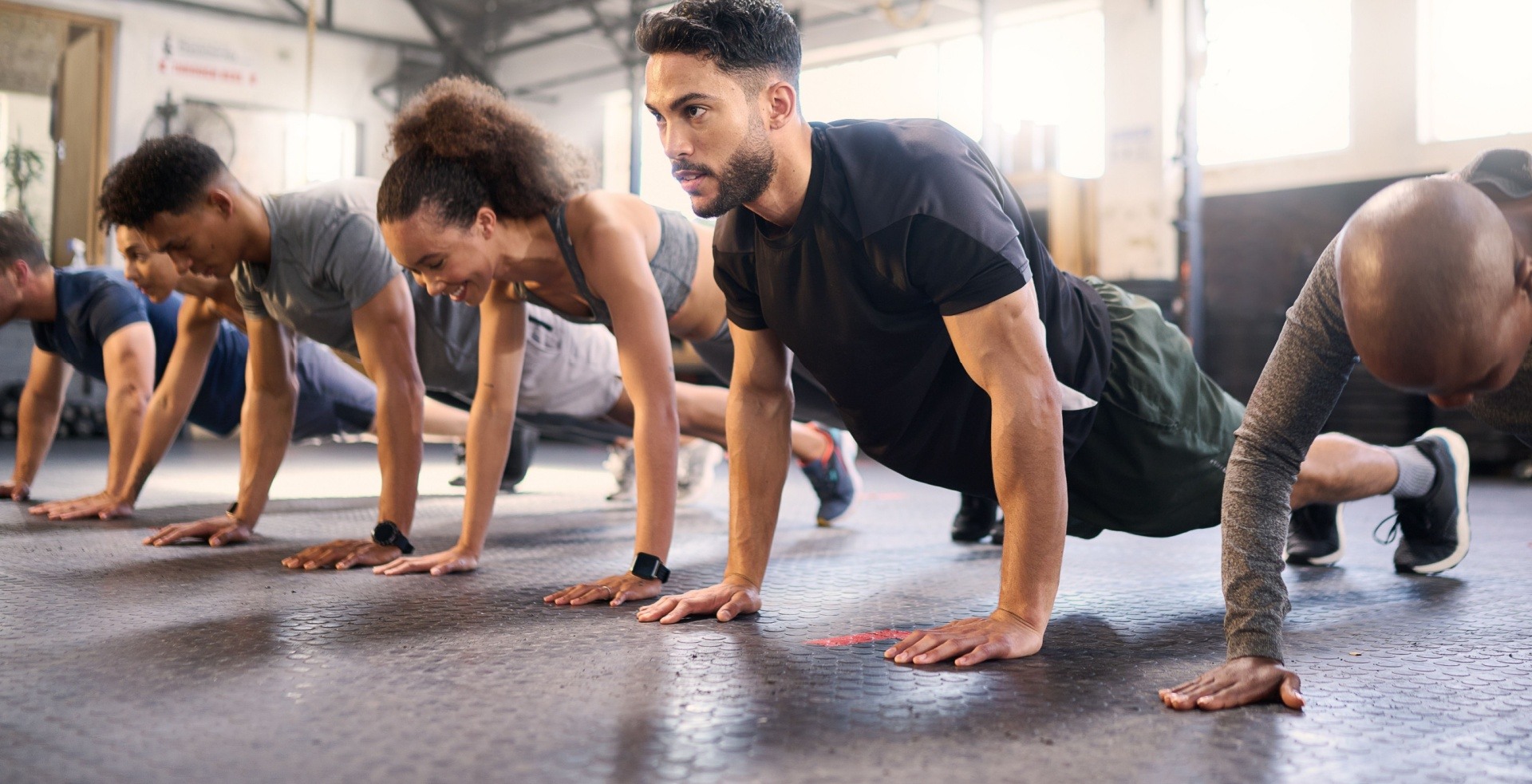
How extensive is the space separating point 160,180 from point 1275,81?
5.43m

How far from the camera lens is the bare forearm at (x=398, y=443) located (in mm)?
2082

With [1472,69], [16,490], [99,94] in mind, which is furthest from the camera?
[99,94]

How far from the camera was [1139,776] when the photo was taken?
2.99 feet

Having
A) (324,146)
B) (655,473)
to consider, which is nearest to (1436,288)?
(655,473)

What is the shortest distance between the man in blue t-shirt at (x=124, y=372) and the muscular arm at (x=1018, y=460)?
81.6 inches

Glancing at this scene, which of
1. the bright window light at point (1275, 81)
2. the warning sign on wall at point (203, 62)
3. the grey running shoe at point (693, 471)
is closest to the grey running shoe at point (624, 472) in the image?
the grey running shoe at point (693, 471)

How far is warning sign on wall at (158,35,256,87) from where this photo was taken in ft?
26.5

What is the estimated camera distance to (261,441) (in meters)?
2.42

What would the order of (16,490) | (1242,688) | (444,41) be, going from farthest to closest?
(444,41) → (16,490) → (1242,688)

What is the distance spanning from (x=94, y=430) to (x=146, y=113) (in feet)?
9.03

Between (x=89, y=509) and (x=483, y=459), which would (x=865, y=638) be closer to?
(x=483, y=459)

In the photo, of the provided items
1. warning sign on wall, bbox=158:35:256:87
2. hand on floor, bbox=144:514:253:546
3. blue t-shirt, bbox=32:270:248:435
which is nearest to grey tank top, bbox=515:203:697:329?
hand on floor, bbox=144:514:253:546

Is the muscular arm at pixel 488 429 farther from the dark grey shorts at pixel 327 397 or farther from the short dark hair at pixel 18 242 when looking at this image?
the short dark hair at pixel 18 242

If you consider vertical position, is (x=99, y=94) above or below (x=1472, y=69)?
above
